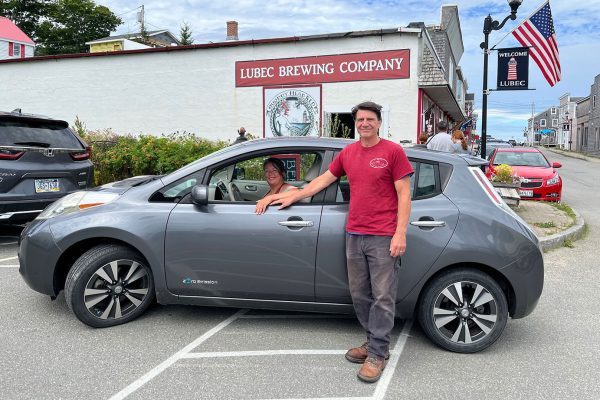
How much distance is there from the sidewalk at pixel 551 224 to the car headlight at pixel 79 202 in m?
6.03

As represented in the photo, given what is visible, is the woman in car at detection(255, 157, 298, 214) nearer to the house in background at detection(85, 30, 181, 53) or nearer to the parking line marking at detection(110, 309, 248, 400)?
the parking line marking at detection(110, 309, 248, 400)

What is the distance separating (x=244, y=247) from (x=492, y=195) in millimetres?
1912

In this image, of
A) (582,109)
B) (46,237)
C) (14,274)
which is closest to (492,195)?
(46,237)

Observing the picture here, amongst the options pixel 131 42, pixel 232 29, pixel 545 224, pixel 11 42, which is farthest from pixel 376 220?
pixel 11 42

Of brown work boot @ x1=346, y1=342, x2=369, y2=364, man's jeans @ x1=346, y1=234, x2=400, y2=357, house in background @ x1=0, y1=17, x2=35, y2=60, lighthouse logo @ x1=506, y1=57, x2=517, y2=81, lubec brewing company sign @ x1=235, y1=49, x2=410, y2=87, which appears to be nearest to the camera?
man's jeans @ x1=346, y1=234, x2=400, y2=357

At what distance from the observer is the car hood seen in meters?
11.6

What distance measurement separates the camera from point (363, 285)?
333cm

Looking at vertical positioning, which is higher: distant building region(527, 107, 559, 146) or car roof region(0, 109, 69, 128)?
distant building region(527, 107, 559, 146)

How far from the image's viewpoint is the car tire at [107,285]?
3830 millimetres

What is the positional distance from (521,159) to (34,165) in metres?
11.4

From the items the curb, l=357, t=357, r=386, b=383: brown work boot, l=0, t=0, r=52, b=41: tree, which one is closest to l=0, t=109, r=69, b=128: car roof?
l=357, t=357, r=386, b=383: brown work boot

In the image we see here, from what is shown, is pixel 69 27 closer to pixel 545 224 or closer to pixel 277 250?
pixel 545 224

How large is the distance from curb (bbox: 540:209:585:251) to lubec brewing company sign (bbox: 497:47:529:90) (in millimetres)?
4525

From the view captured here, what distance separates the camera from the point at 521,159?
1297 centimetres
